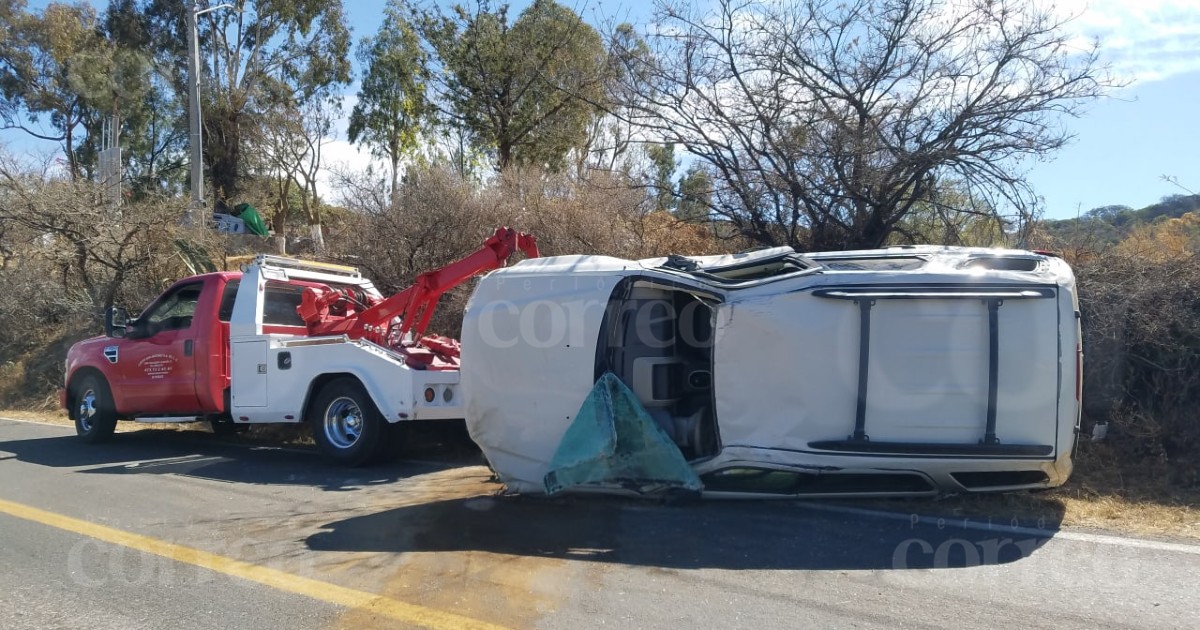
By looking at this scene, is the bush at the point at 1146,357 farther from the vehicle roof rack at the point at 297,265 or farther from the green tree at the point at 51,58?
the green tree at the point at 51,58

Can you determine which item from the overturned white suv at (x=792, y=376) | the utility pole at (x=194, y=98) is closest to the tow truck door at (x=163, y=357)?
the overturned white suv at (x=792, y=376)

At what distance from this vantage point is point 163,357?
10.6 m

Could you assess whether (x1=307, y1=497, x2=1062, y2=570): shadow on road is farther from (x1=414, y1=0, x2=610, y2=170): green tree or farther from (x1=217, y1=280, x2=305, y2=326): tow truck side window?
(x1=414, y1=0, x2=610, y2=170): green tree

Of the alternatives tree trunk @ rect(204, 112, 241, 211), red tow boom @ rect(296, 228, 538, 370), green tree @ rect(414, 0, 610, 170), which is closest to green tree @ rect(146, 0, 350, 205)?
tree trunk @ rect(204, 112, 241, 211)

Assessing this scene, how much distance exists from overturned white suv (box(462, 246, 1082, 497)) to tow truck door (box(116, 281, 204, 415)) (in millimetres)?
5028

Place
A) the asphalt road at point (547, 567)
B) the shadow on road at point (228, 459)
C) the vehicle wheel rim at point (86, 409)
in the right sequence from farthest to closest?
the vehicle wheel rim at point (86, 409) → the shadow on road at point (228, 459) → the asphalt road at point (547, 567)

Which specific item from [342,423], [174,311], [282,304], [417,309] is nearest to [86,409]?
[174,311]

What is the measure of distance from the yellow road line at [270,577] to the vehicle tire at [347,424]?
2.54m

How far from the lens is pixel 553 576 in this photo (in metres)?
5.38

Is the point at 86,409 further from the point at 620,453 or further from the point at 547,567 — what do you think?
the point at 547,567

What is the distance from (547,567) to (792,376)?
2.16 meters

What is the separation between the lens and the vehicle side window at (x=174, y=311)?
34.8ft

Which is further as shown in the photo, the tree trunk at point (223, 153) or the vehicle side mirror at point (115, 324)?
the tree trunk at point (223, 153)

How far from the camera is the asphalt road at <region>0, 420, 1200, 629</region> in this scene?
Result: 4730mm
